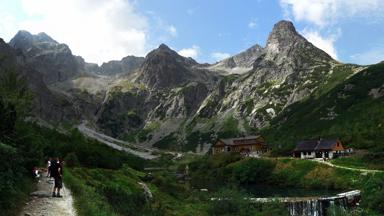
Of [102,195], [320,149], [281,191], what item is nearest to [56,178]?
[102,195]

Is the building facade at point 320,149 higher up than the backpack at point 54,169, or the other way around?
the building facade at point 320,149

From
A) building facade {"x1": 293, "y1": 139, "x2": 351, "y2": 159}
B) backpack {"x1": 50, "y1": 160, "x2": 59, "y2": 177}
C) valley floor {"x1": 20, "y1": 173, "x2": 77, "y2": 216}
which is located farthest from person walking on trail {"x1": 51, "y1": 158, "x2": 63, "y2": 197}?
building facade {"x1": 293, "y1": 139, "x2": 351, "y2": 159}

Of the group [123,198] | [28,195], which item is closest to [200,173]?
[123,198]

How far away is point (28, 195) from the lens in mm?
33031

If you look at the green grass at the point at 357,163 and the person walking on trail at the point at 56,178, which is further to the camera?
the green grass at the point at 357,163

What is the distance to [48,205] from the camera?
3019 centimetres

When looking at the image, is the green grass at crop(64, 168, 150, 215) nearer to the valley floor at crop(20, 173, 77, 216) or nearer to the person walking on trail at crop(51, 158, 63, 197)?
the valley floor at crop(20, 173, 77, 216)

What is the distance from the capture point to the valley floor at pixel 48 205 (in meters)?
27.2

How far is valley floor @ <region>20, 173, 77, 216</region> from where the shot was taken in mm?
27219

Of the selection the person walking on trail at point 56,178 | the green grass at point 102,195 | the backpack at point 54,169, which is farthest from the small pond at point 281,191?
the person walking on trail at point 56,178

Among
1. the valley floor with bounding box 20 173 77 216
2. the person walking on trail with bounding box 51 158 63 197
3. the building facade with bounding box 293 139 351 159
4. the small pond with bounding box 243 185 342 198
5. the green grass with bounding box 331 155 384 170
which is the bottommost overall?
the small pond with bounding box 243 185 342 198

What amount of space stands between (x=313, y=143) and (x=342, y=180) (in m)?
61.9

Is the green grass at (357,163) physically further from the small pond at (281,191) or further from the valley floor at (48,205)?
the valley floor at (48,205)

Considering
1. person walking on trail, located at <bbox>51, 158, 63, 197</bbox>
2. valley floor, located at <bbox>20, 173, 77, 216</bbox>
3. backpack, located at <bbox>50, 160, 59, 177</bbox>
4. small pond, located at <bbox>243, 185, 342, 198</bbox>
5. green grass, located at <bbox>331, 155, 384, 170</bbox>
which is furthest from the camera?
green grass, located at <bbox>331, 155, 384, 170</bbox>
